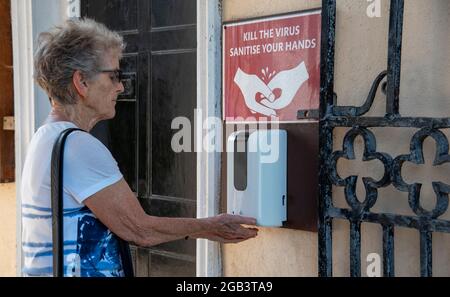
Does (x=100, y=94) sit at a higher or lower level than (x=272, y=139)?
higher

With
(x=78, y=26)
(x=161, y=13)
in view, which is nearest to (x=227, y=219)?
(x=78, y=26)

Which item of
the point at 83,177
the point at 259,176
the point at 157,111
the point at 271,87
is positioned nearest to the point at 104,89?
the point at 83,177

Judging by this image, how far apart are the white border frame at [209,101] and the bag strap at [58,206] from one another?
1.34m

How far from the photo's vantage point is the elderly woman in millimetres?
2055

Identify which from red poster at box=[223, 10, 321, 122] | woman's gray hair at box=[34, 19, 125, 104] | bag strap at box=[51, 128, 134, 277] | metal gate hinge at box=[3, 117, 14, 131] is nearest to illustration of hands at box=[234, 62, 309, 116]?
red poster at box=[223, 10, 321, 122]

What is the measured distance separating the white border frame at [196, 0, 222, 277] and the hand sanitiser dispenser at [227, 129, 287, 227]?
337 mm

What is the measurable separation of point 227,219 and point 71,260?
2.11ft

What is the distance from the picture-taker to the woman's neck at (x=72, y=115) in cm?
220

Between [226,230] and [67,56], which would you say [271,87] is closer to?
[226,230]

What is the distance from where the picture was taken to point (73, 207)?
2070mm

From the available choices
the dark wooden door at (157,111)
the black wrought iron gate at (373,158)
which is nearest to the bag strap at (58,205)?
the black wrought iron gate at (373,158)

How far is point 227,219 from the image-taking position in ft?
7.95

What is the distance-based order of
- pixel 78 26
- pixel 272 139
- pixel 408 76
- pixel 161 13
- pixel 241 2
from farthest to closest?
pixel 161 13 < pixel 241 2 < pixel 272 139 < pixel 408 76 < pixel 78 26

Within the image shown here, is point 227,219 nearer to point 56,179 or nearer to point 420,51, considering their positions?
point 56,179
